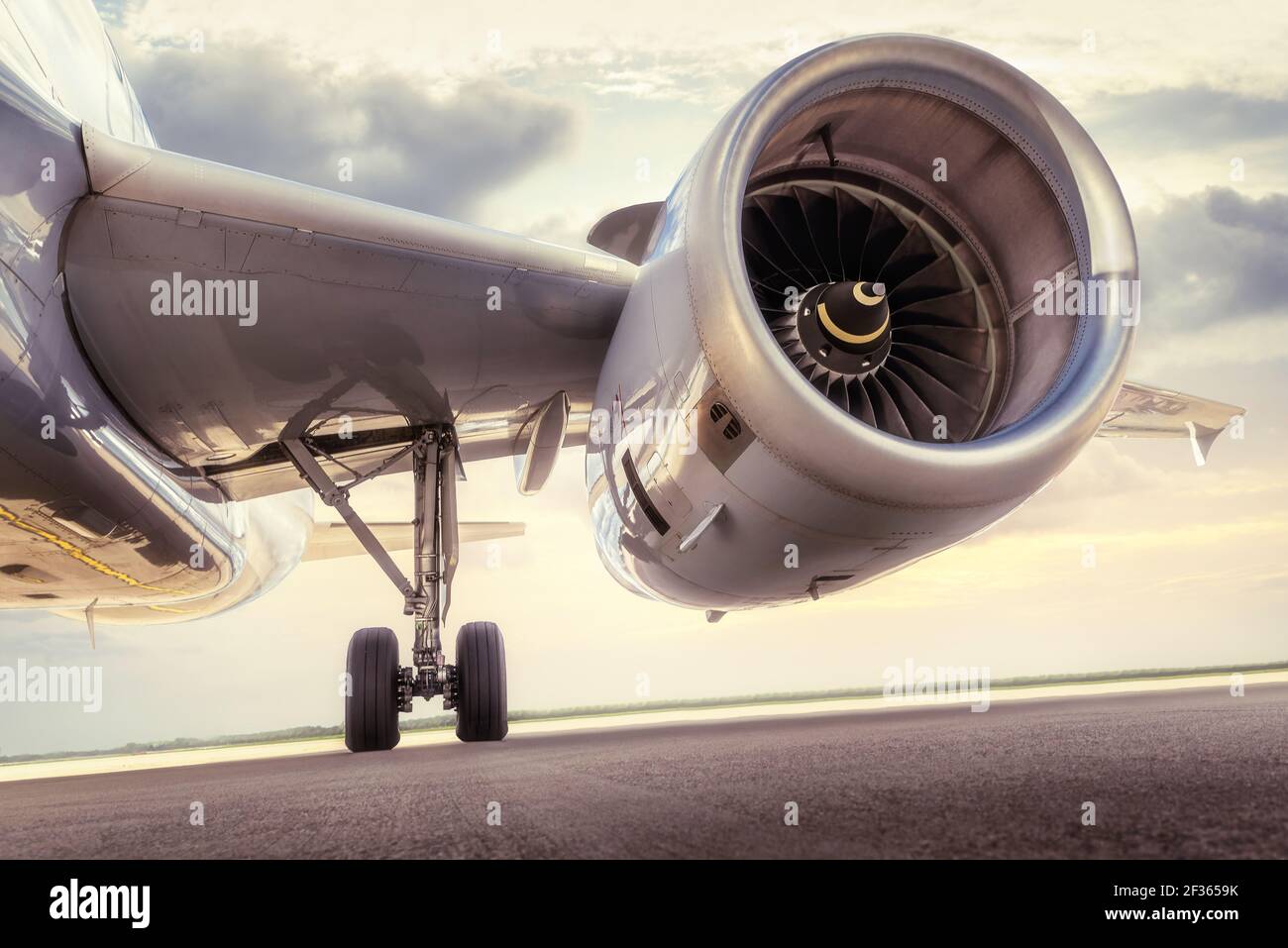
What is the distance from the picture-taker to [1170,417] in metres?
6.30

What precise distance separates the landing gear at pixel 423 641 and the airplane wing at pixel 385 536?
Answer: 2.61m

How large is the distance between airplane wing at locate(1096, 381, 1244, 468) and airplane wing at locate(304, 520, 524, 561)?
18.6 feet

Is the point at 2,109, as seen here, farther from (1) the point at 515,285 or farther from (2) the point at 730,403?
(2) the point at 730,403

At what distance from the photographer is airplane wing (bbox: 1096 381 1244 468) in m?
6.03

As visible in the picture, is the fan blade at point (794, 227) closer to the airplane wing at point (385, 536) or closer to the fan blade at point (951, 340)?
the fan blade at point (951, 340)

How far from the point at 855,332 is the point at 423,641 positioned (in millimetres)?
3375

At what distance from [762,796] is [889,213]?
3.02 m

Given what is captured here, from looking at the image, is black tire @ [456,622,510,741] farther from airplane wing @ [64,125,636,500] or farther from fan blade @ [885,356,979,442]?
fan blade @ [885,356,979,442]

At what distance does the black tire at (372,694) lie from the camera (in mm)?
5523

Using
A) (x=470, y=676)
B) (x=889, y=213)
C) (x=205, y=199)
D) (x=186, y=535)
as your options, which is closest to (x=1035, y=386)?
(x=889, y=213)

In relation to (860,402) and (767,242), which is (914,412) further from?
(767,242)

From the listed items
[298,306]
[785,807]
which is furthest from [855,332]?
[298,306]

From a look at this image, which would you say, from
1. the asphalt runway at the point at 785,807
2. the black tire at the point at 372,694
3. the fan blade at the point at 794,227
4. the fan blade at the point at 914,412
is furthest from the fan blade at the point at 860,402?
the black tire at the point at 372,694

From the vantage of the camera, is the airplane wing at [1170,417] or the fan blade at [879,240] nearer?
the fan blade at [879,240]
